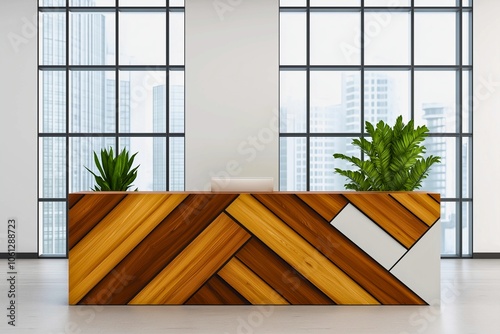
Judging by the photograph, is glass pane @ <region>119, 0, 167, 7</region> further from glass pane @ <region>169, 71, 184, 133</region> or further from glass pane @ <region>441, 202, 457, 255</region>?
glass pane @ <region>441, 202, 457, 255</region>

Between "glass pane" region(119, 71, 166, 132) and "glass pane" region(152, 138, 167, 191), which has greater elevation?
"glass pane" region(119, 71, 166, 132)

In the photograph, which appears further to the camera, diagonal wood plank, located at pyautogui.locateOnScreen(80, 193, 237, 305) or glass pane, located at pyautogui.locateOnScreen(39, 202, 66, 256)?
glass pane, located at pyautogui.locateOnScreen(39, 202, 66, 256)

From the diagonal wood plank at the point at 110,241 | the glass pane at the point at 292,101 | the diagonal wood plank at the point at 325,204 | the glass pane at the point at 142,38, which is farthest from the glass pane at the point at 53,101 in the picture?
the diagonal wood plank at the point at 325,204

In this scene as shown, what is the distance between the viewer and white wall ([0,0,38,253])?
7.01 m

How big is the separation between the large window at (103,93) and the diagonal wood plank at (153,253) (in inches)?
116

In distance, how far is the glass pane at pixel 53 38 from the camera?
7164 millimetres

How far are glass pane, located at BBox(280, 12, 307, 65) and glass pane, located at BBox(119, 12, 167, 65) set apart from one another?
158 centimetres

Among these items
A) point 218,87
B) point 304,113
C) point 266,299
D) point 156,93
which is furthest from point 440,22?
point 266,299

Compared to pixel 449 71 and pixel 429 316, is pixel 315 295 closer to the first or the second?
pixel 429 316

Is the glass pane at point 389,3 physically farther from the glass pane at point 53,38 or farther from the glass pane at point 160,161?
the glass pane at point 53,38

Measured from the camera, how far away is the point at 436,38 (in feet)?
23.9

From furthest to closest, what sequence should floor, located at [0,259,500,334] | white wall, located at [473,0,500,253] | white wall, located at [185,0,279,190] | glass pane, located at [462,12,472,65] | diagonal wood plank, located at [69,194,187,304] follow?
glass pane, located at [462,12,472,65] → white wall, located at [473,0,500,253] → white wall, located at [185,0,279,190] → diagonal wood plank, located at [69,194,187,304] → floor, located at [0,259,500,334]

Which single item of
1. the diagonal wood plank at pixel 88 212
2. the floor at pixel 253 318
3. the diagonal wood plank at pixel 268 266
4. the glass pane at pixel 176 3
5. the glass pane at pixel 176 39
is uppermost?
the glass pane at pixel 176 3

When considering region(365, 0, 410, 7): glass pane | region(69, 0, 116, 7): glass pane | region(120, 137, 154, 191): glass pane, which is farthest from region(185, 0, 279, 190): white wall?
region(365, 0, 410, 7): glass pane
